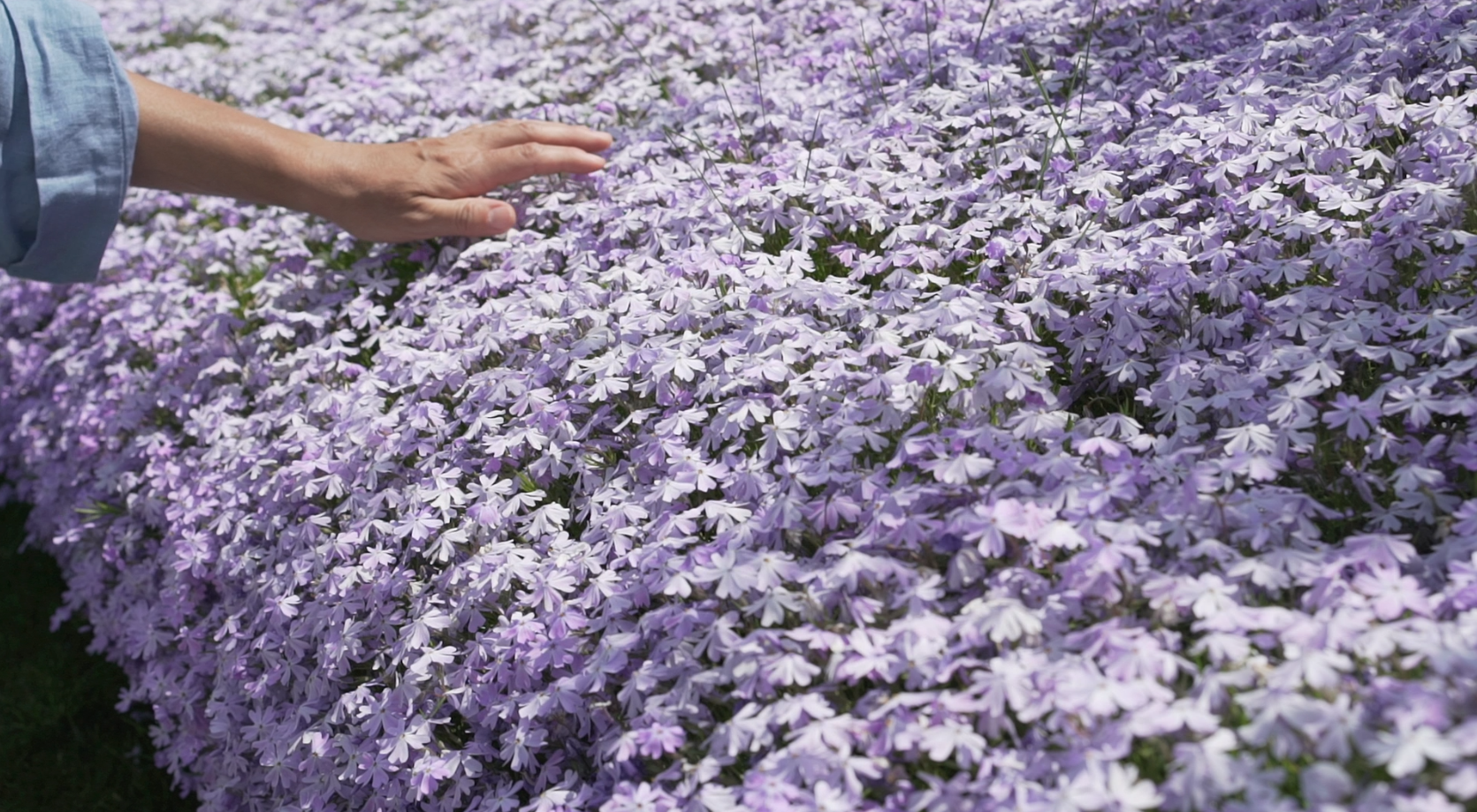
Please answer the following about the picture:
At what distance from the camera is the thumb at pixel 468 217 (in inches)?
127

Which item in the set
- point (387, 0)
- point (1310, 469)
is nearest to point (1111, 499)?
point (1310, 469)

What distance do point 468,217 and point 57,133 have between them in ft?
3.46

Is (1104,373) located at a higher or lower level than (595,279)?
higher

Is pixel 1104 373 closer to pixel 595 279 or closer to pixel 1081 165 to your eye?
pixel 1081 165

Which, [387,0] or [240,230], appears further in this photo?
[387,0]

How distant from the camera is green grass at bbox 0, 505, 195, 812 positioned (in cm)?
355

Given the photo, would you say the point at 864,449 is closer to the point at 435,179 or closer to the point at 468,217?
the point at 468,217

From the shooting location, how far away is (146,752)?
3.70 metres

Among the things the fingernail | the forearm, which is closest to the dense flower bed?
the fingernail

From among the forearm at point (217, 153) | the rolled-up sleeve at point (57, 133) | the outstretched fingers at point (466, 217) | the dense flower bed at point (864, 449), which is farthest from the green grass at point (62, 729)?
the outstretched fingers at point (466, 217)

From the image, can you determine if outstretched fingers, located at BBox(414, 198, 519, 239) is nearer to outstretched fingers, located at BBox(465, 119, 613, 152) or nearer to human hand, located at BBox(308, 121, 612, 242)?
human hand, located at BBox(308, 121, 612, 242)

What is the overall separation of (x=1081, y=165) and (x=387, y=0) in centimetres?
385

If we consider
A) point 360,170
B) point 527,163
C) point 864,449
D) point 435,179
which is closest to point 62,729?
point 360,170

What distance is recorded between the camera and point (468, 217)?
3238 mm
